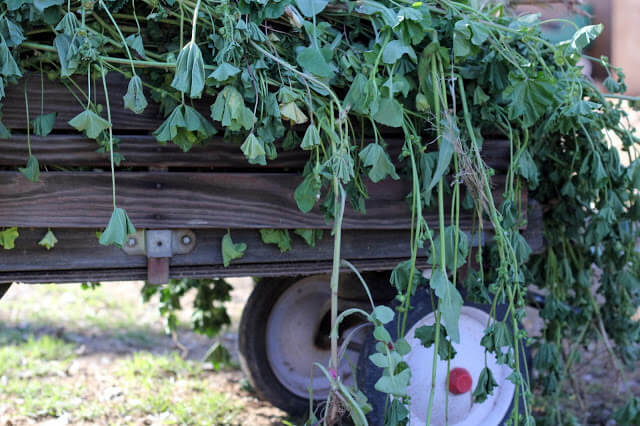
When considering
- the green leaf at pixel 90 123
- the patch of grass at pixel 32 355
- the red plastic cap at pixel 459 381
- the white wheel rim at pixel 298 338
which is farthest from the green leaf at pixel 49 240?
the patch of grass at pixel 32 355

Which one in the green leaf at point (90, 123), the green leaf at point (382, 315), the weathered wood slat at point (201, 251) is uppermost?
the green leaf at point (90, 123)

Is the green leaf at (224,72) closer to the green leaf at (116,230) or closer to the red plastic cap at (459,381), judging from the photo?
the green leaf at (116,230)

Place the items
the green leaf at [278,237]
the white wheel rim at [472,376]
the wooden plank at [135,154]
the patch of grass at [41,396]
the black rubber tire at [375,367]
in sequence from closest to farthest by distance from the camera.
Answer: the wooden plank at [135,154]
the green leaf at [278,237]
the black rubber tire at [375,367]
the white wheel rim at [472,376]
the patch of grass at [41,396]

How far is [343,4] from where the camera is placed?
1.70 metres

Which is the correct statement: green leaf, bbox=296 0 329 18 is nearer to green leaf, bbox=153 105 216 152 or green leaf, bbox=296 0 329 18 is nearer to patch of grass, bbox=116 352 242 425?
green leaf, bbox=153 105 216 152

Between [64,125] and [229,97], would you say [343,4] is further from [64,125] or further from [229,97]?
[64,125]

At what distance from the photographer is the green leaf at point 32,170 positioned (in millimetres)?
1567

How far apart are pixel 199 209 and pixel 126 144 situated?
9.5 inches

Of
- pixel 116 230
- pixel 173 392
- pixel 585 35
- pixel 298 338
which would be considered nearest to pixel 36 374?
pixel 173 392

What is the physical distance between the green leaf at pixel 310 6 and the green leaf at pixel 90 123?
0.51 metres

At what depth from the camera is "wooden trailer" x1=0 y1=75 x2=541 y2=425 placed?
1621 mm

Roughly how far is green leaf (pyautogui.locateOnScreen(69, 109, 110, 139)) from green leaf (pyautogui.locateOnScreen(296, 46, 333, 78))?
46 centimetres

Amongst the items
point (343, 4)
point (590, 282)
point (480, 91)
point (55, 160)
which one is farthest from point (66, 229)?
point (590, 282)

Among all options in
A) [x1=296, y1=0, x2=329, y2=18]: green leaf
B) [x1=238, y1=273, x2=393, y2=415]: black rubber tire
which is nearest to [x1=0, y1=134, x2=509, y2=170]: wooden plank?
[x1=296, y1=0, x2=329, y2=18]: green leaf
